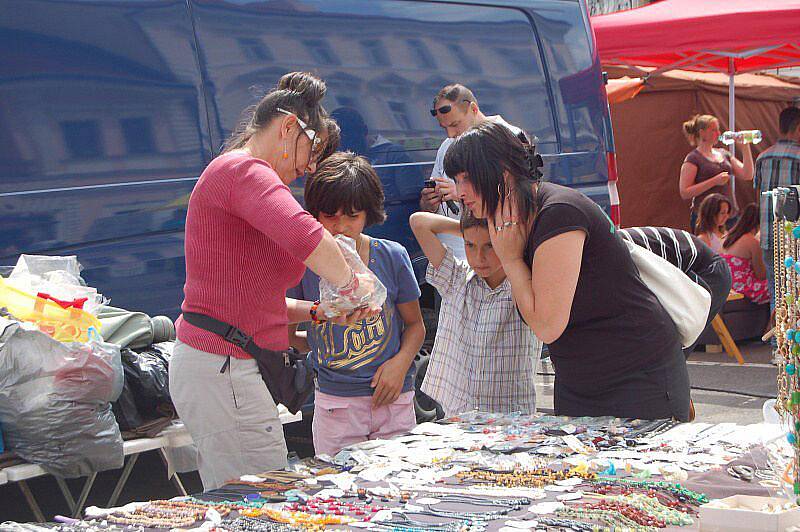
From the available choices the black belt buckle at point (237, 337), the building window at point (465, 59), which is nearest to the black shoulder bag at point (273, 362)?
the black belt buckle at point (237, 337)

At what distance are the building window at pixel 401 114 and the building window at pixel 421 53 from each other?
266 millimetres

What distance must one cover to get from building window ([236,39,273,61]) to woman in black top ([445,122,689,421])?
183cm

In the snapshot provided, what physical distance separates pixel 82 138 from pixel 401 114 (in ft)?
5.47

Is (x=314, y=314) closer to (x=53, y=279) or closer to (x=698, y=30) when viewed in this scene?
(x=53, y=279)

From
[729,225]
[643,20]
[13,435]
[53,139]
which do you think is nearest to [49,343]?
[13,435]

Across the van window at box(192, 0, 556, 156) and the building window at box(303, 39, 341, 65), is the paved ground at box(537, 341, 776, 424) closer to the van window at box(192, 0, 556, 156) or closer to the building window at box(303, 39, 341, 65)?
the van window at box(192, 0, 556, 156)

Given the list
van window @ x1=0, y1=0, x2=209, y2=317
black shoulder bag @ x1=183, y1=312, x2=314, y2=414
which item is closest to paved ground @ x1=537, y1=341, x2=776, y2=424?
van window @ x1=0, y1=0, x2=209, y2=317

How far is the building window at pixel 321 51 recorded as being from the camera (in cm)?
467

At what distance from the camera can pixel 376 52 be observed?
16.2 feet

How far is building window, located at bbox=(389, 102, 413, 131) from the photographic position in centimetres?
500

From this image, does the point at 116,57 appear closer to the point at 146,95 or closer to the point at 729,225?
the point at 146,95

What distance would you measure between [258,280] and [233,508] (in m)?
0.73

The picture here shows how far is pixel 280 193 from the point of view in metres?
2.54

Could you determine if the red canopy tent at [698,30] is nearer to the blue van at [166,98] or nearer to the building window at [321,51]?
the blue van at [166,98]
